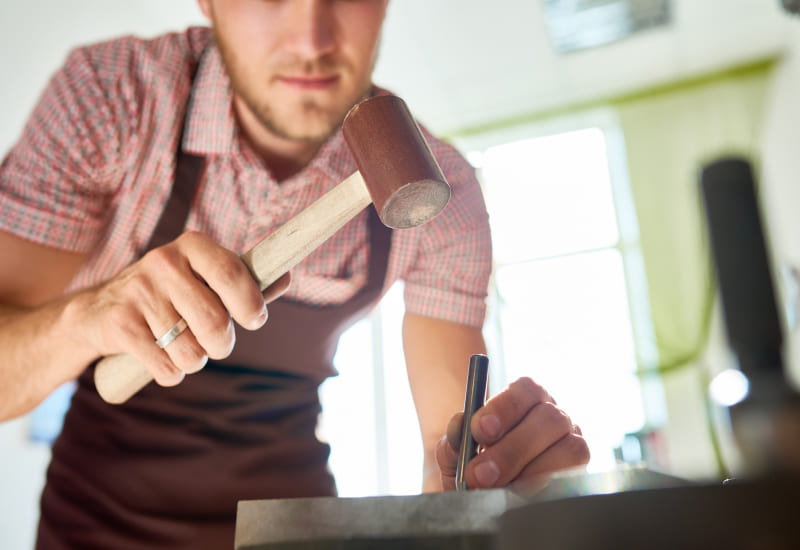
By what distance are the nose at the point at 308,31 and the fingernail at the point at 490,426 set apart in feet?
2.23

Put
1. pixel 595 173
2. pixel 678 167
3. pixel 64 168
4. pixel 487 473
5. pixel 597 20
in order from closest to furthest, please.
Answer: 1. pixel 487 473
2. pixel 64 168
3. pixel 597 20
4. pixel 678 167
5. pixel 595 173

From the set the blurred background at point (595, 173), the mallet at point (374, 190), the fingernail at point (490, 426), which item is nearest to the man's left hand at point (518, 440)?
the fingernail at point (490, 426)

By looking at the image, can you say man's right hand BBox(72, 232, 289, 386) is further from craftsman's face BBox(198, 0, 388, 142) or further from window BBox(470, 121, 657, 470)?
window BBox(470, 121, 657, 470)

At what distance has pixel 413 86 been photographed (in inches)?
121

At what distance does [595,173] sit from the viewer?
3.51 meters

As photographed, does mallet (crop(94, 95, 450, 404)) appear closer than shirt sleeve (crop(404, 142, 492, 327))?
Yes

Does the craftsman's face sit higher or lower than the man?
higher

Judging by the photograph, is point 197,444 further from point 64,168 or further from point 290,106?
point 290,106

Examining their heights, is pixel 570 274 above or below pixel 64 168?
above

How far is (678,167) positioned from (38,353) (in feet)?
10.5

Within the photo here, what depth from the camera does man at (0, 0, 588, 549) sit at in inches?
35.9

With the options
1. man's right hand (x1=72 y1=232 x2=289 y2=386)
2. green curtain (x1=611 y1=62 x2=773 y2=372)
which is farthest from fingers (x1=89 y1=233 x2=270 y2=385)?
green curtain (x1=611 y1=62 x2=773 y2=372)

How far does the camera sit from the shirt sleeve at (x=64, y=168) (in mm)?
924

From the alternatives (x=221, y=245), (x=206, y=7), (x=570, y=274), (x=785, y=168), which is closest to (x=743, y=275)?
(x=221, y=245)
